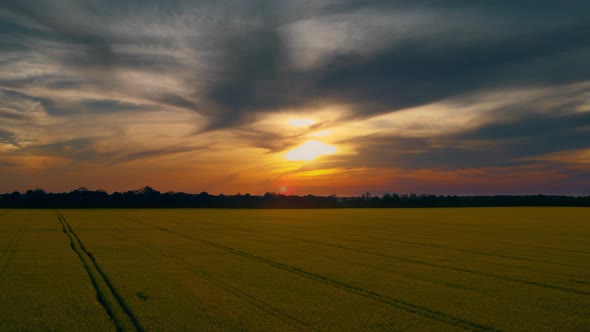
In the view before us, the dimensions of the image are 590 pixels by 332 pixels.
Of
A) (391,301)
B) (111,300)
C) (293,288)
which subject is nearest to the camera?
(391,301)

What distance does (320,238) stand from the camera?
3070 cm

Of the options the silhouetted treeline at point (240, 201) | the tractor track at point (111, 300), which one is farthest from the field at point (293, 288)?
the silhouetted treeline at point (240, 201)

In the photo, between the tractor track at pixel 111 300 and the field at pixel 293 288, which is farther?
the field at pixel 293 288

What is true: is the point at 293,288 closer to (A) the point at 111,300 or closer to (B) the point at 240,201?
(A) the point at 111,300

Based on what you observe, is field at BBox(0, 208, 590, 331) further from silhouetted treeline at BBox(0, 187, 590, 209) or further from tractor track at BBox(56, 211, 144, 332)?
silhouetted treeline at BBox(0, 187, 590, 209)

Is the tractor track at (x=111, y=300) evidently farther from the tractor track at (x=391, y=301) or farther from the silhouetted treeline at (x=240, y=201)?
the silhouetted treeline at (x=240, y=201)

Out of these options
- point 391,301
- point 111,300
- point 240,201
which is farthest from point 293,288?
point 240,201

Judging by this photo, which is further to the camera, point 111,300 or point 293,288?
point 293,288

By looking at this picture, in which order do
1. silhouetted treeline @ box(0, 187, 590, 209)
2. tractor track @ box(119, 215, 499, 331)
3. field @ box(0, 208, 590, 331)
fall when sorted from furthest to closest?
silhouetted treeline @ box(0, 187, 590, 209) < field @ box(0, 208, 590, 331) < tractor track @ box(119, 215, 499, 331)

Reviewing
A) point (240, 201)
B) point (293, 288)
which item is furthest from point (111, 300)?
point (240, 201)

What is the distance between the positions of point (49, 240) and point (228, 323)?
24420 mm

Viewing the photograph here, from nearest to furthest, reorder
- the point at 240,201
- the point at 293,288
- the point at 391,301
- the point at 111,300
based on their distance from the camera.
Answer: the point at 391,301 < the point at 111,300 < the point at 293,288 < the point at 240,201

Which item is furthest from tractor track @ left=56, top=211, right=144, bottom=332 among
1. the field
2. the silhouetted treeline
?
the silhouetted treeline

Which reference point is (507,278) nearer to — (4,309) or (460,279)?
(460,279)
